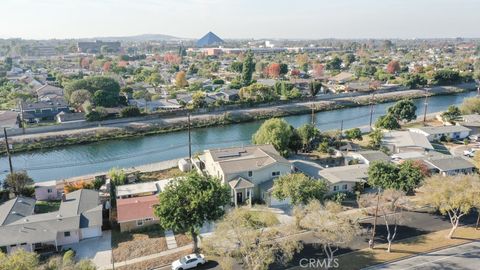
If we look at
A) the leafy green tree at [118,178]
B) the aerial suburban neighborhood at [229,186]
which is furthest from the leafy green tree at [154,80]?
the leafy green tree at [118,178]

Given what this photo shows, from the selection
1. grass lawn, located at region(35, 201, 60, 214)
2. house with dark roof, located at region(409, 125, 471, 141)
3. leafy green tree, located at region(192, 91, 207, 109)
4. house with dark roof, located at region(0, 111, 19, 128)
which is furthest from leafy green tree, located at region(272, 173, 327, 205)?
house with dark roof, located at region(0, 111, 19, 128)

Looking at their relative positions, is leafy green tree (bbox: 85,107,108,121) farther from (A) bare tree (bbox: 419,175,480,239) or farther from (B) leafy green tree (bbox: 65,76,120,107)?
(A) bare tree (bbox: 419,175,480,239)

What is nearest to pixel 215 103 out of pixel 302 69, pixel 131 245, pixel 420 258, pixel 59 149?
pixel 59 149

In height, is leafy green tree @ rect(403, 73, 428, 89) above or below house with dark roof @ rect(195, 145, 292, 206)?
above

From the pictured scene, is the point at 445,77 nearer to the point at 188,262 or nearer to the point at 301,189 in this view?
the point at 301,189

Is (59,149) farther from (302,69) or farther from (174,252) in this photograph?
(302,69)

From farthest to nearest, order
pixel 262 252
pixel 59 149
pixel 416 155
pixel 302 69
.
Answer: pixel 302 69 → pixel 59 149 → pixel 416 155 → pixel 262 252

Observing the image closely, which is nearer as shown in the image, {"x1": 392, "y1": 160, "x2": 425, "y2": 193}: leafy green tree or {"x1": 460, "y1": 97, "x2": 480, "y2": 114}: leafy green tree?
{"x1": 392, "y1": 160, "x2": 425, "y2": 193}: leafy green tree
